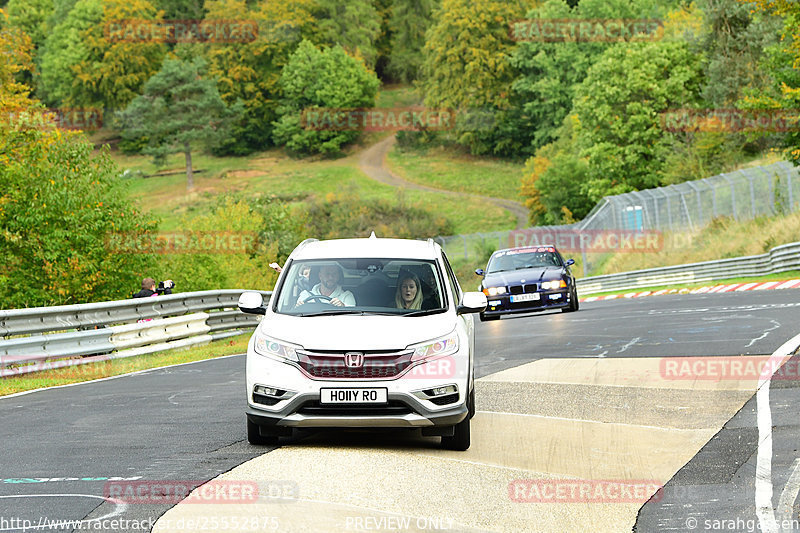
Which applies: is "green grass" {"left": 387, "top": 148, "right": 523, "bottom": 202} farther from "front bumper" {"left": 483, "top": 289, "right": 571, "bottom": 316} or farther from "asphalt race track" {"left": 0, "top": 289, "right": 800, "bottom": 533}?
"asphalt race track" {"left": 0, "top": 289, "right": 800, "bottom": 533}

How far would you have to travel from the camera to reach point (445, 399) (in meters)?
8.55

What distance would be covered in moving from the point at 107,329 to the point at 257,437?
34.4ft

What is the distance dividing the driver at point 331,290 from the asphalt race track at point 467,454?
1142 millimetres

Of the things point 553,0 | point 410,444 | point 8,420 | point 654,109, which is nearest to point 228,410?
point 8,420

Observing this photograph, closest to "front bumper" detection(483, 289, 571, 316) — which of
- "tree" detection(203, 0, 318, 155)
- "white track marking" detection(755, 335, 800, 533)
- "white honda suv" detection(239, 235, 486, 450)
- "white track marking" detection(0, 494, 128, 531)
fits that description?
"white track marking" detection(755, 335, 800, 533)

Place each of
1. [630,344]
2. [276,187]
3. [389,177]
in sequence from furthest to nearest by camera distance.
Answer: [276,187], [389,177], [630,344]

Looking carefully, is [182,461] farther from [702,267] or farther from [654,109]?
[654,109]

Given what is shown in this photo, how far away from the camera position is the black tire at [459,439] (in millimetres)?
8758

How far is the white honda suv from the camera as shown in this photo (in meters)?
8.38

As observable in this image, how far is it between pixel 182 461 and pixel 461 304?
2.72 m

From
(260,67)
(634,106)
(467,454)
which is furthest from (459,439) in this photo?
(260,67)

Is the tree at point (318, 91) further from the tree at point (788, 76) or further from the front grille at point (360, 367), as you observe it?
the front grille at point (360, 367)

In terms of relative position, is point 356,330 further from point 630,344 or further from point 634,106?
point 634,106

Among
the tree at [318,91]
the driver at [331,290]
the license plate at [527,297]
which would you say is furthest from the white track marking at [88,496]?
the tree at [318,91]
